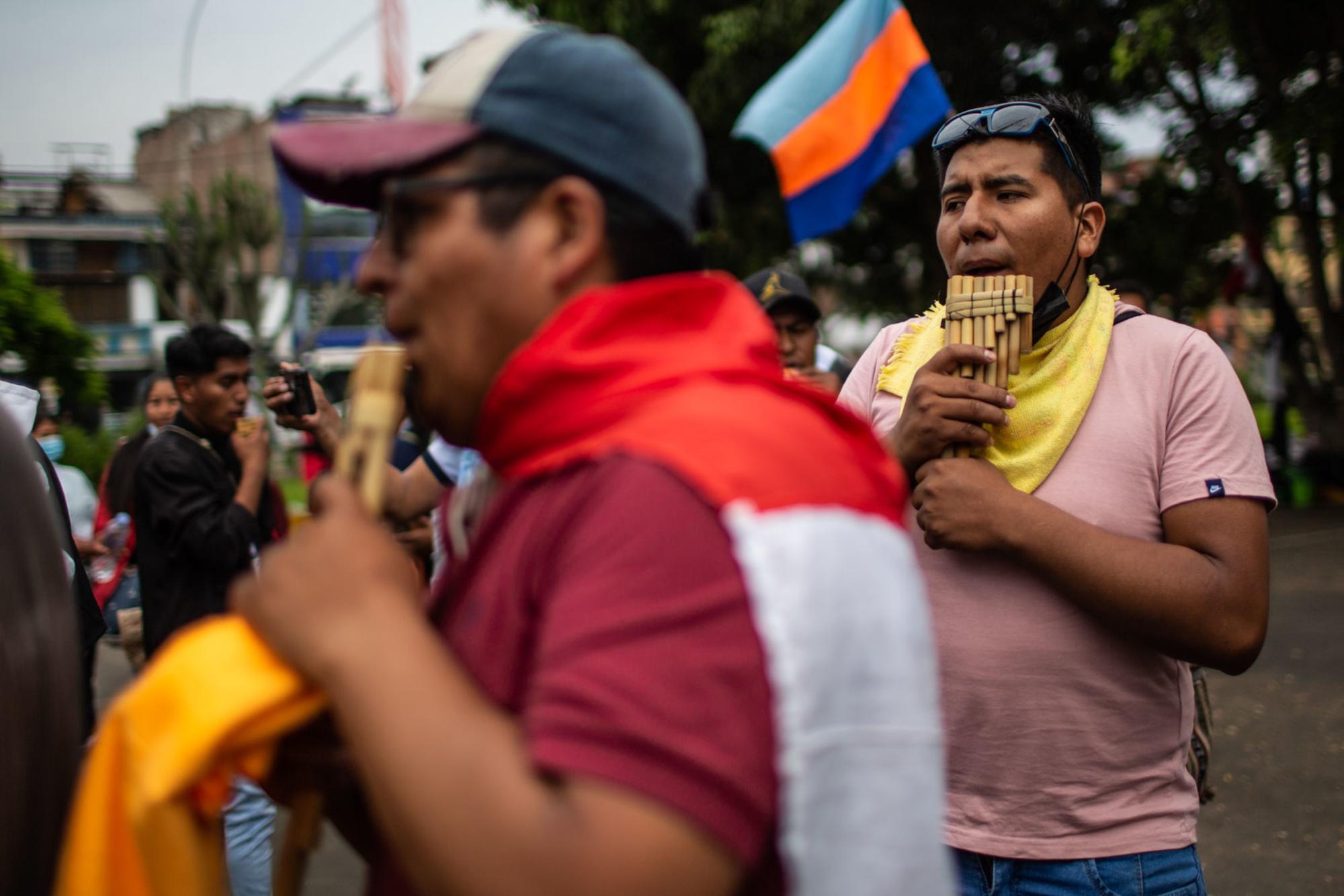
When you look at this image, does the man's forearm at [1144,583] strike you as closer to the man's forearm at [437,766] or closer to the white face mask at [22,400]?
the man's forearm at [437,766]

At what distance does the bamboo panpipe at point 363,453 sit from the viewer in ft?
3.86

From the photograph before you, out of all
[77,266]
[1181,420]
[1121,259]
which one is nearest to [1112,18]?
[1121,259]

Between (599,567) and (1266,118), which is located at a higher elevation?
(1266,118)

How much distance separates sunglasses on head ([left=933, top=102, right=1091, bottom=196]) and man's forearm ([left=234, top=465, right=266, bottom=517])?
3.02 metres

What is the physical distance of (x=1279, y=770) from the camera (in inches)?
218

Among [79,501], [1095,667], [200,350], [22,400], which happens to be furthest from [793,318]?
[79,501]

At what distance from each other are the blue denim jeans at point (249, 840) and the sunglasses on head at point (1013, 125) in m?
3.11

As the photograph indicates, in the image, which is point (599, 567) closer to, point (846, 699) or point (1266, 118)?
point (846, 699)

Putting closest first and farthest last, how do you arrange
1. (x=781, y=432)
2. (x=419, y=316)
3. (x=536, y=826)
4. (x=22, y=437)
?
1. (x=536, y=826)
2. (x=781, y=432)
3. (x=419, y=316)
4. (x=22, y=437)

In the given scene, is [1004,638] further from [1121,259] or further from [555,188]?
[1121,259]

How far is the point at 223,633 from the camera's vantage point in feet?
3.58

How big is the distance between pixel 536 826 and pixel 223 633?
376 millimetres

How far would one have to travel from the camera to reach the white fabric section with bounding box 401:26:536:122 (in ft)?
3.82

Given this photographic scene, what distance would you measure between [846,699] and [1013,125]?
5.02 ft
